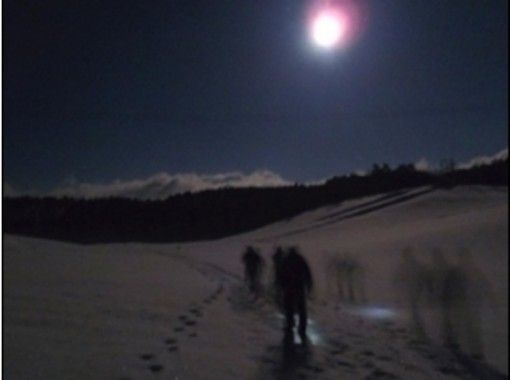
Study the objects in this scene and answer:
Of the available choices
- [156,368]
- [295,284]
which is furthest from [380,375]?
[156,368]

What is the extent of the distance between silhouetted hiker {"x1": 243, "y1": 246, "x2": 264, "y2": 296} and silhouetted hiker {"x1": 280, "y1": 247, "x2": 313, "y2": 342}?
1.70 metres

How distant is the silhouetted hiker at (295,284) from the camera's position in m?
4.48

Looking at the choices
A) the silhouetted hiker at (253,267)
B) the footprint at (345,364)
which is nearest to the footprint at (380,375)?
the footprint at (345,364)

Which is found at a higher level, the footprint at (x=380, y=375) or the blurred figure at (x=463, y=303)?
the blurred figure at (x=463, y=303)

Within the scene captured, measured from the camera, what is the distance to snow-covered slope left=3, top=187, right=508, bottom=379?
11.1ft

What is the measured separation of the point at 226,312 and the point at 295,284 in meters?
1.29

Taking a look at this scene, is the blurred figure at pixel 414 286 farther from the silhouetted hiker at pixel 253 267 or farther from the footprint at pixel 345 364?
the silhouetted hiker at pixel 253 267

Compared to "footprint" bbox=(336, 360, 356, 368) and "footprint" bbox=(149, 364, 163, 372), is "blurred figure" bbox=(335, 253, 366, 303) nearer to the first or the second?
"footprint" bbox=(336, 360, 356, 368)

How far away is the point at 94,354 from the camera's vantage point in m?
3.29

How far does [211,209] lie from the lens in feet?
17.2

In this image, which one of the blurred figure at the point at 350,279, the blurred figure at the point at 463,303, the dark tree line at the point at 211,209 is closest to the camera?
the blurred figure at the point at 463,303

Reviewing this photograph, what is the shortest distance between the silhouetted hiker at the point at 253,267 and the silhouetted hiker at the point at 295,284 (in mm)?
1701

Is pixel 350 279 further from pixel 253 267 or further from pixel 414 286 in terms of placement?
pixel 253 267

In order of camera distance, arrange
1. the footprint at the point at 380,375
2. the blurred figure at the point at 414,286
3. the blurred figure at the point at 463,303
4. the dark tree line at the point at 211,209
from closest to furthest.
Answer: the footprint at the point at 380,375 → the blurred figure at the point at 463,303 → the dark tree line at the point at 211,209 → the blurred figure at the point at 414,286
